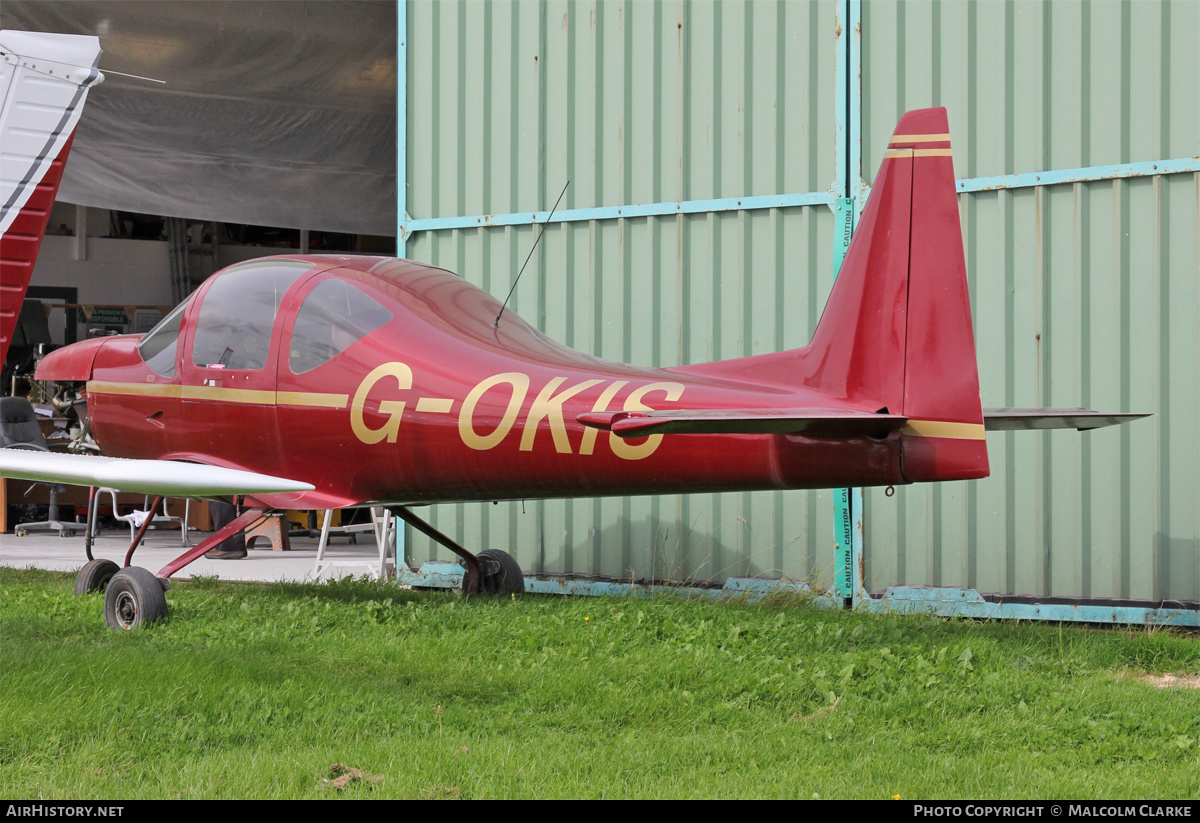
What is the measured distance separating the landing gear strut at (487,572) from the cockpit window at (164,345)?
1726 millimetres

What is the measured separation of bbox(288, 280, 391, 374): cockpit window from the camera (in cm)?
613

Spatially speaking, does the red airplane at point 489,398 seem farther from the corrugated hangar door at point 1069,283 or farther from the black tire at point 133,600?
the corrugated hangar door at point 1069,283

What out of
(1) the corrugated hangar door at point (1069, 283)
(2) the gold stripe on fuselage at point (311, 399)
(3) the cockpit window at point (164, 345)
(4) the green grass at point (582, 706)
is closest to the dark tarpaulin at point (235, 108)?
(3) the cockpit window at point (164, 345)

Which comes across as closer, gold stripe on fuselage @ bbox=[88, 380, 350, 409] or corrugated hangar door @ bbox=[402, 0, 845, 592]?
gold stripe on fuselage @ bbox=[88, 380, 350, 409]

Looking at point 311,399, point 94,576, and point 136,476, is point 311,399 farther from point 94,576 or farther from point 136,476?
point 94,576

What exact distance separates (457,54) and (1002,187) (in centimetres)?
456

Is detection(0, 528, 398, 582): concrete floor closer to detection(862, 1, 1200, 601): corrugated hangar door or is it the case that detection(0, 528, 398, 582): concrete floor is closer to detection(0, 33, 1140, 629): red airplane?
detection(0, 33, 1140, 629): red airplane

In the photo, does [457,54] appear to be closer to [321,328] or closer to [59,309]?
[321,328]

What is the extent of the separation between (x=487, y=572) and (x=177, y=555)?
4.95m

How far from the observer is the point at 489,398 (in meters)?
5.54

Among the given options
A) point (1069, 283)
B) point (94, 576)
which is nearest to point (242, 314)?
point (94, 576)

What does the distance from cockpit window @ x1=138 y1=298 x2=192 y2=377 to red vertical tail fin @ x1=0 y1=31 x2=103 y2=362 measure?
108 cm

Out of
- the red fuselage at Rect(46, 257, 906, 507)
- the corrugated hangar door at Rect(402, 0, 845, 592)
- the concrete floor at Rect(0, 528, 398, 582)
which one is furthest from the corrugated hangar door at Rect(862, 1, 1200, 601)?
the concrete floor at Rect(0, 528, 398, 582)
